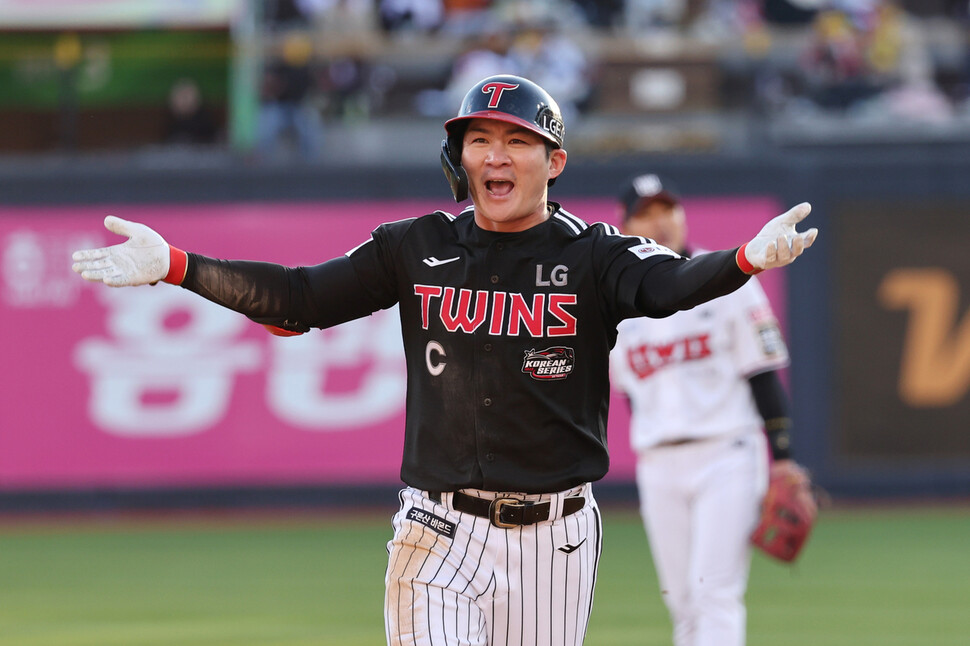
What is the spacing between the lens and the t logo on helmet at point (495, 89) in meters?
4.28

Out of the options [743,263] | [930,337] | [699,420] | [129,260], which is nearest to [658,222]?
[699,420]

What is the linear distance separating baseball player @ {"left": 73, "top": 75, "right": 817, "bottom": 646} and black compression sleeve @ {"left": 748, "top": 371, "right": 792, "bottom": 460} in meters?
2.28

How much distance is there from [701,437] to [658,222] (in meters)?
0.96

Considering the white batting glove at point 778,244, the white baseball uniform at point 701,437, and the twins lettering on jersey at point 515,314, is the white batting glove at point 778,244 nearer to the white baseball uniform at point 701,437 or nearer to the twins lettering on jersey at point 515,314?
the twins lettering on jersey at point 515,314

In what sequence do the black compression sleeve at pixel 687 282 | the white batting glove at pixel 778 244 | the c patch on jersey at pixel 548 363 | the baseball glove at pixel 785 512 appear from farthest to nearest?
the baseball glove at pixel 785 512, the c patch on jersey at pixel 548 363, the black compression sleeve at pixel 687 282, the white batting glove at pixel 778 244

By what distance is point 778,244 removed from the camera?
380 centimetres

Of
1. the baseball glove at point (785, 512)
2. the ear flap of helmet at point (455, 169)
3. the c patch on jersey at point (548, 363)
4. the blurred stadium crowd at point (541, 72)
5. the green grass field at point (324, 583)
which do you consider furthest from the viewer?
the blurred stadium crowd at point (541, 72)

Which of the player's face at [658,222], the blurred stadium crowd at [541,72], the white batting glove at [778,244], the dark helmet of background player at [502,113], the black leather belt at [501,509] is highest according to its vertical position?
the blurred stadium crowd at [541,72]

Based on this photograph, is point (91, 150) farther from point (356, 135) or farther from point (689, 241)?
point (689, 241)

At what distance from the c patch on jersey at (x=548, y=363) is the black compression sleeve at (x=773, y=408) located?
2.41 meters

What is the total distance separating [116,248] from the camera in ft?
13.4

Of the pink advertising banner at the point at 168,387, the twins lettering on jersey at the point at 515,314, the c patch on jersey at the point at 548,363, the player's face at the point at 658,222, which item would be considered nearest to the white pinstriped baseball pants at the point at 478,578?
the c patch on jersey at the point at 548,363

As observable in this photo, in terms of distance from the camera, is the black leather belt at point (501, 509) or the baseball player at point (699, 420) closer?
the black leather belt at point (501, 509)

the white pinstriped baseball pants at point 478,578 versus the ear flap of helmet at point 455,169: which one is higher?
the ear flap of helmet at point 455,169
